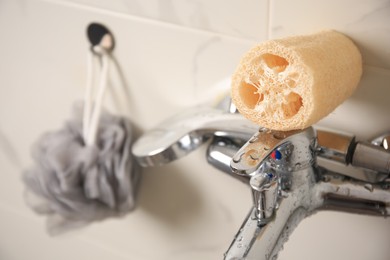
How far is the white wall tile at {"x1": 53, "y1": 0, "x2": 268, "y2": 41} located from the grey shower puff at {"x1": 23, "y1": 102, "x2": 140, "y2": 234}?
131 millimetres

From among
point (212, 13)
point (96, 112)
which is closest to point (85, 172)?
point (96, 112)

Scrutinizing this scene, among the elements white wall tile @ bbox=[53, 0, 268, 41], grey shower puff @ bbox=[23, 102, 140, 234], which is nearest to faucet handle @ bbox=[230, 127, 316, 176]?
white wall tile @ bbox=[53, 0, 268, 41]

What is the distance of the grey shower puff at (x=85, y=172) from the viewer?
54 centimetres

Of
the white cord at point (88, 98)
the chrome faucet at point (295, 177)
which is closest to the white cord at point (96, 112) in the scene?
the white cord at point (88, 98)

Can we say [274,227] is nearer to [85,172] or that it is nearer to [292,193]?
[292,193]

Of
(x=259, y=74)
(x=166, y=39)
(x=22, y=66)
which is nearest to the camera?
(x=259, y=74)

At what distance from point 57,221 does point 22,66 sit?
191mm

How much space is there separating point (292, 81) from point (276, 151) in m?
0.06

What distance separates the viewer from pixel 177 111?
537 mm

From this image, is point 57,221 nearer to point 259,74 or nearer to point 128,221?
point 128,221

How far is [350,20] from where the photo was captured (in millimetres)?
392

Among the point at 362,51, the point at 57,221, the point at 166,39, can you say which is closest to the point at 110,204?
the point at 57,221

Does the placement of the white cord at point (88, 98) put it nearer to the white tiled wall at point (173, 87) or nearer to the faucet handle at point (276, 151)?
the white tiled wall at point (173, 87)

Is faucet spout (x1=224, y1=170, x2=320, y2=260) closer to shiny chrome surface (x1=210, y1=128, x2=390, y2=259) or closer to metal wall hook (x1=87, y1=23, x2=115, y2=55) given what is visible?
shiny chrome surface (x1=210, y1=128, x2=390, y2=259)
